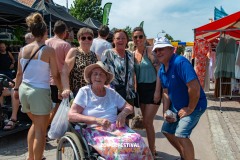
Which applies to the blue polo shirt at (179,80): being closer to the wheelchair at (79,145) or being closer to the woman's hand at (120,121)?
the woman's hand at (120,121)

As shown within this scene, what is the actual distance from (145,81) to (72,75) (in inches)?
39.5

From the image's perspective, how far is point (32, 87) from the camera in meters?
3.25

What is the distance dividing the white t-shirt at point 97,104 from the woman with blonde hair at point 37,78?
0.45 m

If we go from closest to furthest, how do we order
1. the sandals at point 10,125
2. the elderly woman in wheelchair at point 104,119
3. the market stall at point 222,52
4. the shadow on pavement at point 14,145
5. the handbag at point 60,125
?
1. the elderly woman in wheelchair at point 104,119
2. the handbag at point 60,125
3. the shadow on pavement at point 14,145
4. the sandals at point 10,125
5. the market stall at point 222,52

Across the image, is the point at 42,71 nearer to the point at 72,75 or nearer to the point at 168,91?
the point at 72,75

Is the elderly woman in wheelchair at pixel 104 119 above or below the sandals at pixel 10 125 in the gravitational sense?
above

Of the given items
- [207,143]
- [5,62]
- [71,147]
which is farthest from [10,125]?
[207,143]

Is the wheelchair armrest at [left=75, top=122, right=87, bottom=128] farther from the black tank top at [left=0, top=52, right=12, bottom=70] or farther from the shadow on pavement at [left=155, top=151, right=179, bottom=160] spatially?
the black tank top at [left=0, top=52, right=12, bottom=70]

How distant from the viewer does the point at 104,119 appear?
2.87 meters

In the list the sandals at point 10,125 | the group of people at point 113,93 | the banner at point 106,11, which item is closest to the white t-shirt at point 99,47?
the group of people at point 113,93

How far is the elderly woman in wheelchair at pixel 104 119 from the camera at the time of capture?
263 cm

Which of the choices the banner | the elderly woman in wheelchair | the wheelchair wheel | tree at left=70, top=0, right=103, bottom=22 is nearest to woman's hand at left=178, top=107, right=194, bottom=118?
the elderly woman in wheelchair

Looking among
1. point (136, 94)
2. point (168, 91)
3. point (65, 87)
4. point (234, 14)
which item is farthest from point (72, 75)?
point (234, 14)

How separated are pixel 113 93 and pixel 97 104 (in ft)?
0.84
